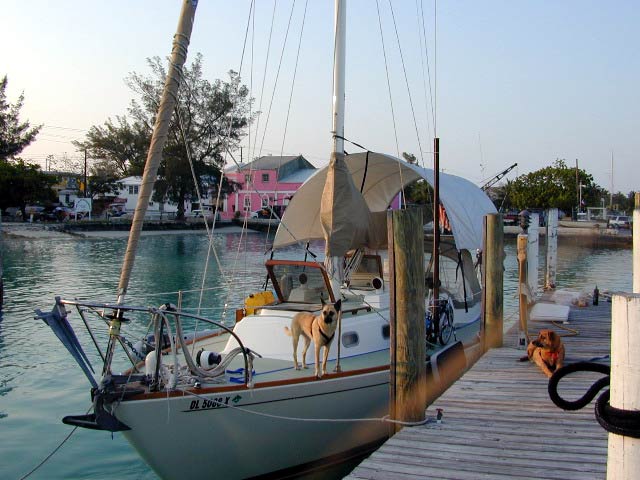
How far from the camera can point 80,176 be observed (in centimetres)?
9406

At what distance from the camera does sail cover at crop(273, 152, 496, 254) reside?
12398 millimetres

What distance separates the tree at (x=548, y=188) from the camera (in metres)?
74.6

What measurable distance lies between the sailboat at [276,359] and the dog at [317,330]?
24cm

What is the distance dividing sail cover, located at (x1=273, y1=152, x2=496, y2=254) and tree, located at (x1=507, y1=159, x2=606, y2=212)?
207 ft

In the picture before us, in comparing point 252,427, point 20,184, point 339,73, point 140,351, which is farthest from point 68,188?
point 252,427

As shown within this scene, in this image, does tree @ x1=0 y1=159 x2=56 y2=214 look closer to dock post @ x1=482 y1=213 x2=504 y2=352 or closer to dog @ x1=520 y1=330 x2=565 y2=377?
dock post @ x1=482 y1=213 x2=504 y2=352

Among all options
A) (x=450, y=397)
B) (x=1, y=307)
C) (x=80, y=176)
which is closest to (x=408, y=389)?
(x=450, y=397)

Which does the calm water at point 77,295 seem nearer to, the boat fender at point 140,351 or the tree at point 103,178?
the boat fender at point 140,351

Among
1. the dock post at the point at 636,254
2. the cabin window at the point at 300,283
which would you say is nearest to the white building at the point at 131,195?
the cabin window at the point at 300,283

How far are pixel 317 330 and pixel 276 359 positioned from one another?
160 cm

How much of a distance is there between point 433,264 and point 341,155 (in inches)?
124

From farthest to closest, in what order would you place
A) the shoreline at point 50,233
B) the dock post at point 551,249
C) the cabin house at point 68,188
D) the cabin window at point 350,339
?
the cabin house at point 68,188
the shoreline at point 50,233
the dock post at point 551,249
the cabin window at point 350,339

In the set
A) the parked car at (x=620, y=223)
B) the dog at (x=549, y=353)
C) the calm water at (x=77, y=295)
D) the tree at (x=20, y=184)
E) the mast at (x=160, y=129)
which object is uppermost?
the tree at (x=20, y=184)

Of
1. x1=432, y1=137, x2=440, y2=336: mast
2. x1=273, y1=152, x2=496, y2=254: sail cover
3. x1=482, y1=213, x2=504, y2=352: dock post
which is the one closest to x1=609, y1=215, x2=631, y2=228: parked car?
x1=273, y1=152, x2=496, y2=254: sail cover
